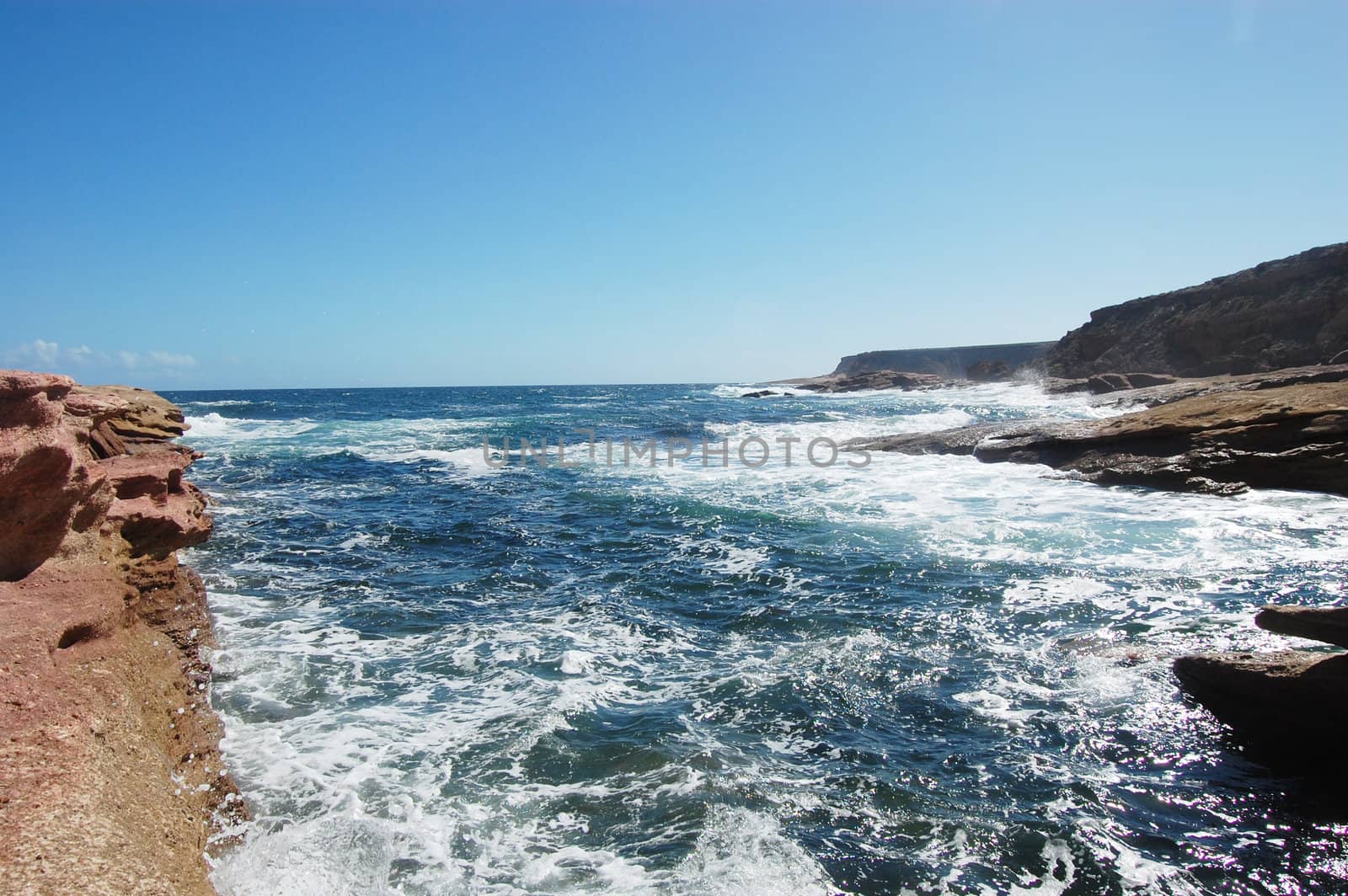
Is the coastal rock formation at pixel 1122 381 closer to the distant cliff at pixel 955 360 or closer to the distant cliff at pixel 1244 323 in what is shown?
the distant cliff at pixel 1244 323

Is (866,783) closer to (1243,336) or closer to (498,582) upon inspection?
(498,582)

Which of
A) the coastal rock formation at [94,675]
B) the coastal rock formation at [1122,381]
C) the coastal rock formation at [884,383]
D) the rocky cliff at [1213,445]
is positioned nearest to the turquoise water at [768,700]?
the coastal rock formation at [94,675]

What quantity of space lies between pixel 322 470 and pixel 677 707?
16869 millimetres

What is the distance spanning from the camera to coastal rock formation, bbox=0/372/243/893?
2.63 meters

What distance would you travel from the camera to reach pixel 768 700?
5.35 metres

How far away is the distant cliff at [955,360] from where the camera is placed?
7256cm

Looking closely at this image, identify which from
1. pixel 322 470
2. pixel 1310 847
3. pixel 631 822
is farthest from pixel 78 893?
pixel 322 470

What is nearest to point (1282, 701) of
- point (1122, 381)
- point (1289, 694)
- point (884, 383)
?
point (1289, 694)

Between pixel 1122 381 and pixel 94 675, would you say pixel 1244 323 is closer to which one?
pixel 1122 381

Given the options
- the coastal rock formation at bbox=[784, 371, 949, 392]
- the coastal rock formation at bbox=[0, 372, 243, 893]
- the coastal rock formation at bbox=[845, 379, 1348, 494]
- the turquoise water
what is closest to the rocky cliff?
the coastal rock formation at bbox=[845, 379, 1348, 494]

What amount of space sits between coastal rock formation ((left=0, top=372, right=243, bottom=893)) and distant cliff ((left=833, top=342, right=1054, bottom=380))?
7317 centimetres

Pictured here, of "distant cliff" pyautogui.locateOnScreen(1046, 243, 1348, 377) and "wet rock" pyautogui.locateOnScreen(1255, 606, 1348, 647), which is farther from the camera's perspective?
"distant cliff" pyautogui.locateOnScreen(1046, 243, 1348, 377)

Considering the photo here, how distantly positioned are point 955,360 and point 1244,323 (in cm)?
6216

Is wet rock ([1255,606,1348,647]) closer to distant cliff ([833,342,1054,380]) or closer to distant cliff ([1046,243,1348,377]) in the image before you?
distant cliff ([1046,243,1348,377])
